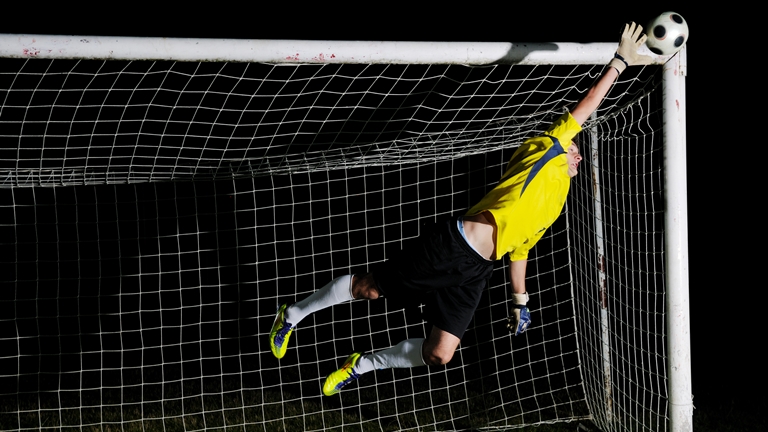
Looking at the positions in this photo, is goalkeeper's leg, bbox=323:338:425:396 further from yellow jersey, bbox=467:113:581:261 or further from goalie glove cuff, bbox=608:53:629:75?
goalie glove cuff, bbox=608:53:629:75

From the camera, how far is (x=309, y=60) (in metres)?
3.11

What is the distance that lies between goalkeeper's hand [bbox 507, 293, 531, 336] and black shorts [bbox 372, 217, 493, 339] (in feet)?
0.86

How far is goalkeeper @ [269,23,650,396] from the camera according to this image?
336cm

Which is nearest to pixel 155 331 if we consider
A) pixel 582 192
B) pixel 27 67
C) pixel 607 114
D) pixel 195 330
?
pixel 195 330

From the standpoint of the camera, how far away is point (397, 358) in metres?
3.81

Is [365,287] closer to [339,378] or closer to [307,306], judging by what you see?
[307,306]

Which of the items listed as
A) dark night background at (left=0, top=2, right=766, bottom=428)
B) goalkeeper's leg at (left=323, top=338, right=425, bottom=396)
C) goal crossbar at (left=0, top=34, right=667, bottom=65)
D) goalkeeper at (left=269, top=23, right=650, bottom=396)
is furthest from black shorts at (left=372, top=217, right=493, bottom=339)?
dark night background at (left=0, top=2, right=766, bottom=428)

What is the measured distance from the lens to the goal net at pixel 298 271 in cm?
423

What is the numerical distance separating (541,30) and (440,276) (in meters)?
4.88

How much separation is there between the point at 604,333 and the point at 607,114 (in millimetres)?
1150

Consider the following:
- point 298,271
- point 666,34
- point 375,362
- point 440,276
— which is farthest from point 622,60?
point 298,271

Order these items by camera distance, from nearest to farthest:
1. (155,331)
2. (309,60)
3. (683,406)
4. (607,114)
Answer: (309,60), (683,406), (607,114), (155,331)

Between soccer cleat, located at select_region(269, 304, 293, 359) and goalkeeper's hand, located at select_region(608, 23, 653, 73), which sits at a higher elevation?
goalkeeper's hand, located at select_region(608, 23, 653, 73)

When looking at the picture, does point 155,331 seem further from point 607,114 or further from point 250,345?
point 607,114
